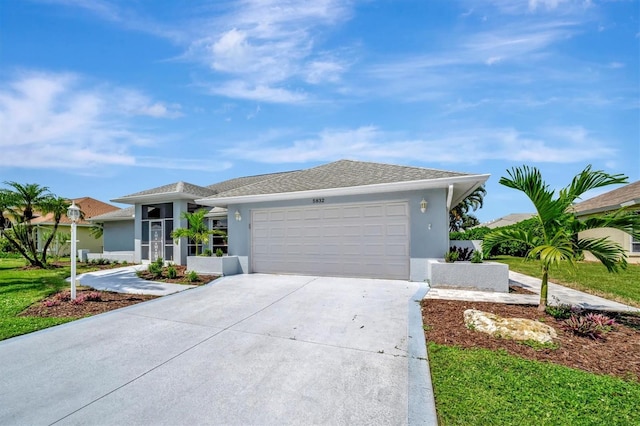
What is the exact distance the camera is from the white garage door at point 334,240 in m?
9.19

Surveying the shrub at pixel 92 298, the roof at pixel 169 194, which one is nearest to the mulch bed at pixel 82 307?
the shrub at pixel 92 298

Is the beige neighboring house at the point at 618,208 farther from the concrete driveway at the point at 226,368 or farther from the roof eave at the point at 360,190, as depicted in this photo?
the concrete driveway at the point at 226,368

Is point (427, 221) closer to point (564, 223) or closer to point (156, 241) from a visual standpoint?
point (564, 223)

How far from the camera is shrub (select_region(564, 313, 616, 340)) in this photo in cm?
438

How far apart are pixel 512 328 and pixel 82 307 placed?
9048 millimetres

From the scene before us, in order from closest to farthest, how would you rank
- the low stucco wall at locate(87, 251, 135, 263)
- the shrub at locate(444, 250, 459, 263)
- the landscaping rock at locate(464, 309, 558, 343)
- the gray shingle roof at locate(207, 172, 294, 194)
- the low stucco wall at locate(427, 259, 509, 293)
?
the landscaping rock at locate(464, 309, 558, 343) < the low stucco wall at locate(427, 259, 509, 293) < the shrub at locate(444, 250, 459, 263) < the low stucco wall at locate(87, 251, 135, 263) < the gray shingle roof at locate(207, 172, 294, 194)

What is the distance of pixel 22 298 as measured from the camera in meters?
7.63

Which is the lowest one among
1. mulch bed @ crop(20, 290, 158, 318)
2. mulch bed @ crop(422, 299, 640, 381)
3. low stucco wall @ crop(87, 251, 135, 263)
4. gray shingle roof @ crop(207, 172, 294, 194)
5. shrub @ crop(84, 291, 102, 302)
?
low stucco wall @ crop(87, 251, 135, 263)

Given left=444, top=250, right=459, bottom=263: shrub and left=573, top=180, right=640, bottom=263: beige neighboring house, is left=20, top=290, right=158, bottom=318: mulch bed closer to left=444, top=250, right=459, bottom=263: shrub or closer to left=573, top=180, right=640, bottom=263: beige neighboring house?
left=444, top=250, right=459, bottom=263: shrub

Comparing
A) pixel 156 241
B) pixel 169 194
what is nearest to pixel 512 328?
pixel 169 194

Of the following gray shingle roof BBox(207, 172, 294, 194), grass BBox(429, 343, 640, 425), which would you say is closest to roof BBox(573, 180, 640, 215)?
grass BBox(429, 343, 640, 425)

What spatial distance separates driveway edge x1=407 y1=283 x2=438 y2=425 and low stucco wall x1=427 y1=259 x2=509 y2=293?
3.04m

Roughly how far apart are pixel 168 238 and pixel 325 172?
9.44m

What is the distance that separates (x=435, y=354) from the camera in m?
3.89
